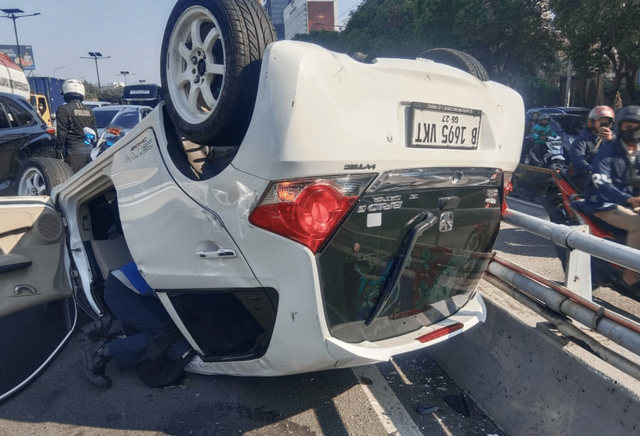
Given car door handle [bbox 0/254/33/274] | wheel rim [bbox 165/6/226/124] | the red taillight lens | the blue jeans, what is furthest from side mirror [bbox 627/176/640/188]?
car door handle [bbox 0/254/33/274]

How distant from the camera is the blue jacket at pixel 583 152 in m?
5.57

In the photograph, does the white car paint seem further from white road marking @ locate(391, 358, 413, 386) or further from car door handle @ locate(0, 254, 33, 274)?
car door handle @ locate(0, 254, 33, 274)

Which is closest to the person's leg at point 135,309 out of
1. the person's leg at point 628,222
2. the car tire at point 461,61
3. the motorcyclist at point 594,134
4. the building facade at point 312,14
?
the car tire at point 461,61

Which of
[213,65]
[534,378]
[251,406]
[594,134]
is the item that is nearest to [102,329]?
[251,406]

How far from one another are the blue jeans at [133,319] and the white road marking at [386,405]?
1.31 meters

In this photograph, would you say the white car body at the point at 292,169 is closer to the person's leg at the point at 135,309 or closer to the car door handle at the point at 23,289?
the person's leg at the point at 135,309

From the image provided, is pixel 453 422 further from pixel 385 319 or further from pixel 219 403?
pixel 219 403

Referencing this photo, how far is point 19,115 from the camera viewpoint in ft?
28.9

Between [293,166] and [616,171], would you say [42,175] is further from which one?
[616,171]

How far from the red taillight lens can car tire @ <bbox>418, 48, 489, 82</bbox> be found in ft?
4.92

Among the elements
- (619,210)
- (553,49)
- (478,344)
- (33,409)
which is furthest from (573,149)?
(553,49)

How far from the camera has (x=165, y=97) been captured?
2.93 metres

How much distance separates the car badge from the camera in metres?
2.73

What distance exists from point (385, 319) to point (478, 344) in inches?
33.4
